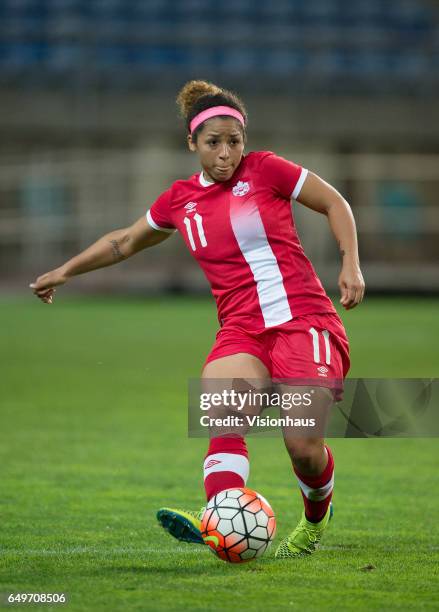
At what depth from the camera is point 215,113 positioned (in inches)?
192

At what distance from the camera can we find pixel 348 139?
2498cm

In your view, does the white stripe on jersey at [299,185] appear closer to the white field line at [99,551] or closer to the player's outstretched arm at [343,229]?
the player's outstretched arm at [343,229]

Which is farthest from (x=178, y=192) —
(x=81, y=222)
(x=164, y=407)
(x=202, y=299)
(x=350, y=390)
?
(x=81, y=222)

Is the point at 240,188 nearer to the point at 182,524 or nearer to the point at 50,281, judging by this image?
the point at 50,281

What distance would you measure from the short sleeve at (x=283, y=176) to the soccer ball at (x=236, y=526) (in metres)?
1.24

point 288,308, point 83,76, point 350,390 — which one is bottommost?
point 350,390

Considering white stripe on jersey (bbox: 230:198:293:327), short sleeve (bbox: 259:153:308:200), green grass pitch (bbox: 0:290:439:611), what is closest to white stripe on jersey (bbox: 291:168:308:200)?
short sleeve (bbox: 259:153:308:200)

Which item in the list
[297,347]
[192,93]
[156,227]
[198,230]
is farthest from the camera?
[156,227]

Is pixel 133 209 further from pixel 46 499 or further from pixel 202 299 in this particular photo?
pixel 46 499

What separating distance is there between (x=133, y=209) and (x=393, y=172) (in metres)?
5.34

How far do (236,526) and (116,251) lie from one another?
1536 mm

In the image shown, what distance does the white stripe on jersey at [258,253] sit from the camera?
481cm
